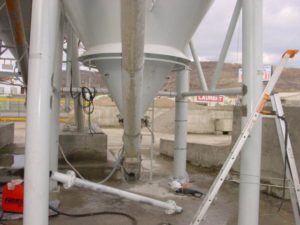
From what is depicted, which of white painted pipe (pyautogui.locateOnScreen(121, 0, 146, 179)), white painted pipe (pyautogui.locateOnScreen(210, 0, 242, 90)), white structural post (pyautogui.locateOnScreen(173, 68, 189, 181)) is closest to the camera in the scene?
white painted pipe (pyautogui.locateOnScreen(121, 0, 146, 179))

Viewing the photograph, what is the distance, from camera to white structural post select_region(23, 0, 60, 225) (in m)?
2.28

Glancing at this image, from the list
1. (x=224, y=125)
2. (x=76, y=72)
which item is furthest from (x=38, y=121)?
(x=224, y=125)

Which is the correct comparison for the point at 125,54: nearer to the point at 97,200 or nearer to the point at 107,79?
the point at 107,79

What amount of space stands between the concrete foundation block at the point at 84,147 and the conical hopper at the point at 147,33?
246cm

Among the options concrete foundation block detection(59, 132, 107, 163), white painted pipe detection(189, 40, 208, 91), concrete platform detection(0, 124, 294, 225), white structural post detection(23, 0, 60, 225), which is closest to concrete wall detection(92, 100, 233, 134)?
concrete foundation block detection(59, 132, 107, 163)

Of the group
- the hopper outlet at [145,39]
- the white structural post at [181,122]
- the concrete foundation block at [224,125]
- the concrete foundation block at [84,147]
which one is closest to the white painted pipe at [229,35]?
the hopper outlet at [145,39]

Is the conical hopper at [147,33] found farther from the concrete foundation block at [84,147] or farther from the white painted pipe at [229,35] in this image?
the concrete foundation block at [84,147]

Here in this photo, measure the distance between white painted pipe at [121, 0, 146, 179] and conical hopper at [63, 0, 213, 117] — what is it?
0.35 meters

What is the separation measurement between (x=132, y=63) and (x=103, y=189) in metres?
1.28

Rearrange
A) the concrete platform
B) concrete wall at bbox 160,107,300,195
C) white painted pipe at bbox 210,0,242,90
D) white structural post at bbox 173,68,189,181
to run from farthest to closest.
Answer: white structural post at bbox 173,68,189,181 → concrete wall at bbox 160,107,300,195 → the concrete platform → white painted pipe at bbox 210,0,242,90

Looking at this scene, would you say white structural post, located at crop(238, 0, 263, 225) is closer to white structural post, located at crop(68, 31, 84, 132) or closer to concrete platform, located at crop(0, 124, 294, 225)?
concrete platform, located at crop(0, 124, 294, 225)

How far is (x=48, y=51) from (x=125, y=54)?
51cm

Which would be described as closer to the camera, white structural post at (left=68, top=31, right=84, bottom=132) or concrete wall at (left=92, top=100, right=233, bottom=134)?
white structural post at (left=68, top=31, right=84, bottom=132)

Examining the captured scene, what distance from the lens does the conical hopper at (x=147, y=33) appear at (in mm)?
3020
